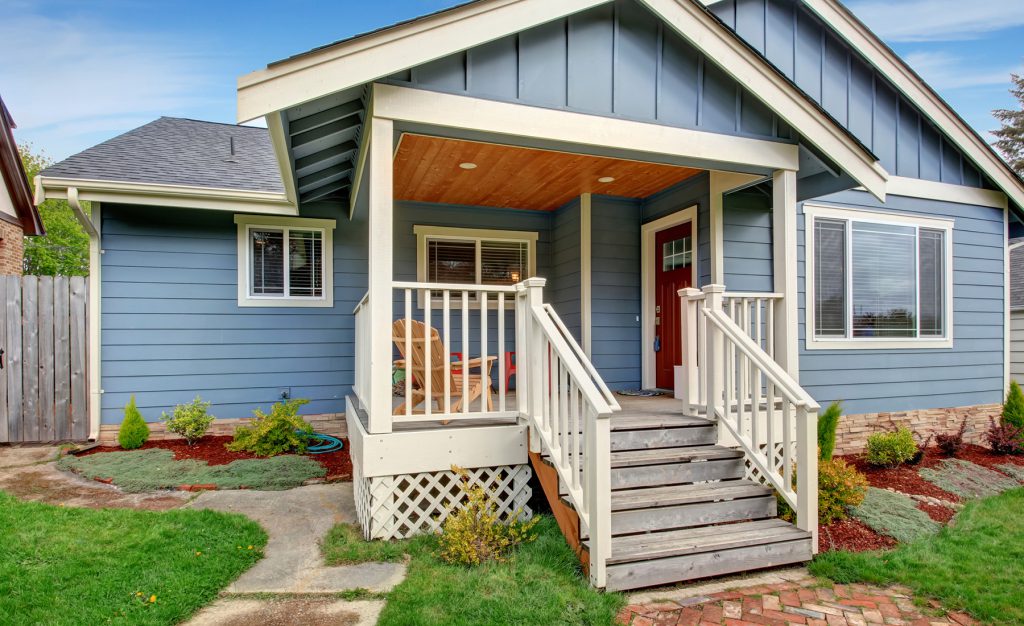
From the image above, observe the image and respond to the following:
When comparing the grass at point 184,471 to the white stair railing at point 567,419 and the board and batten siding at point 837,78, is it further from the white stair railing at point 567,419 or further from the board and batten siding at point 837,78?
the board and batten siding at point 837,78

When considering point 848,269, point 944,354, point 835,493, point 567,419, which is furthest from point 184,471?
point 944,354

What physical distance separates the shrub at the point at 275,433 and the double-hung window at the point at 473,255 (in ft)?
7.09

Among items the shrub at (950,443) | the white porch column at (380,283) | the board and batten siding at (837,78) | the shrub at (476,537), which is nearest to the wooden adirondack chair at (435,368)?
the white porch column at (380,283)

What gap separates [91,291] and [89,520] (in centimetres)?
320

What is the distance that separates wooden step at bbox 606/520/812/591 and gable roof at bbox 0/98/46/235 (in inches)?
457

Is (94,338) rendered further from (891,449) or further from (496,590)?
(891,449)

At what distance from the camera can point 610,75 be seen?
13.9ft

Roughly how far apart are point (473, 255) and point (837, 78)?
4761mm

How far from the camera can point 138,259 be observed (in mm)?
6090

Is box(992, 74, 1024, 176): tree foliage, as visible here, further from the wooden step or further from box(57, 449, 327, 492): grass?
box(57, 449, 327, 492): grass

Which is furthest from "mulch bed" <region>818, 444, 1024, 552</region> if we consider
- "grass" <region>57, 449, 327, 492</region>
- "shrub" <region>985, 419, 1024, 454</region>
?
"grass" <region>57, 449, 327, 492</region>

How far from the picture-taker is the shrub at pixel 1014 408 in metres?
6.76

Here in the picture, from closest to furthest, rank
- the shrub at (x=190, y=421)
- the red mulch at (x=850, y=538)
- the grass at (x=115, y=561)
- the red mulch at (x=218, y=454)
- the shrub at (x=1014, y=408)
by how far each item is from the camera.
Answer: the grass at (x=115, y=561)
the red mulch at (x=850, y=538)
the red mulch at (x=218, y=454)
the shrub at (x=190, y=421)
the shrub at (x=1014, y=408)

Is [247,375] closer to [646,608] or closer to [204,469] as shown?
[204,469]
